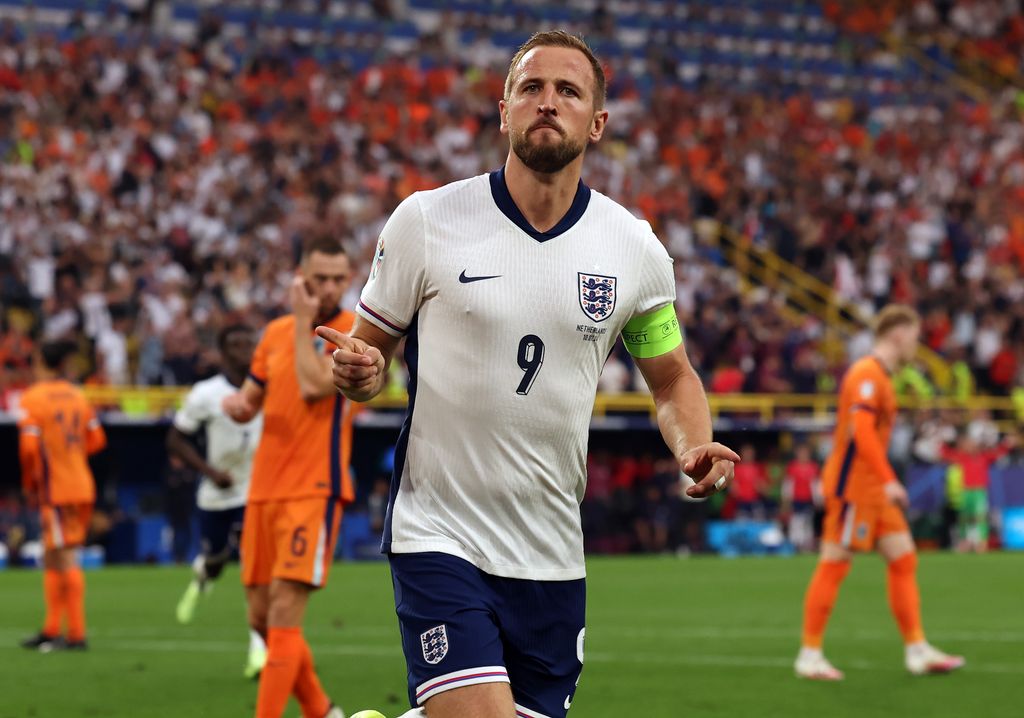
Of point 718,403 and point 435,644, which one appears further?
point 718,403

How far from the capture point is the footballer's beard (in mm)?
4734

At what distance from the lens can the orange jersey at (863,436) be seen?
35.8 ft

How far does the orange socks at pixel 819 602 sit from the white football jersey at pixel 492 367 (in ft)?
20.5

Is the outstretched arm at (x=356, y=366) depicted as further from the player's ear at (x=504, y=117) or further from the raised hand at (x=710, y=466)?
the raised hand at (x=710, y=466)

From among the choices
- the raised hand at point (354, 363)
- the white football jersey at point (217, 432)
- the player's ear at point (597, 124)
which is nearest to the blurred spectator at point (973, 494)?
the white football jersey at point (217, 432)

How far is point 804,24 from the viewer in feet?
130

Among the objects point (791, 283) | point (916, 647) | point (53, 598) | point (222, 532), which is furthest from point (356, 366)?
point (791, 283)

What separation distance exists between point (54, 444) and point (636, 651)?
514 centimetres

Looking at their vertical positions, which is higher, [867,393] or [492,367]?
[492,367]

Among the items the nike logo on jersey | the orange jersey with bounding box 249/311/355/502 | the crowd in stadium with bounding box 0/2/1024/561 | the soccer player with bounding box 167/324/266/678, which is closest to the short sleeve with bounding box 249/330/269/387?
the orange jersey with bounding box 249/311/355/502

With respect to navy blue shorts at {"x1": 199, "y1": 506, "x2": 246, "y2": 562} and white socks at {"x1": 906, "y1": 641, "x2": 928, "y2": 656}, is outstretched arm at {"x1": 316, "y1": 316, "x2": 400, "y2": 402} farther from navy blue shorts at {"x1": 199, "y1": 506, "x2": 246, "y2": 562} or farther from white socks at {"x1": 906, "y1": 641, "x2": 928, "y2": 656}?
navy blue shorts at {"x1": 199, "y1": 506, "x2": 246, "y2": 562}

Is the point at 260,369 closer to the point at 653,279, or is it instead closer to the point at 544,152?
the point at 653,279

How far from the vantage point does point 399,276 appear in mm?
4773

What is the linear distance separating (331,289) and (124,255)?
16.0 m
